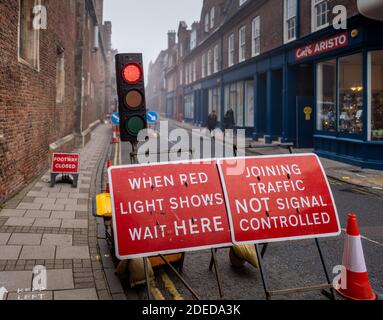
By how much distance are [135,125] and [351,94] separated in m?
10.8

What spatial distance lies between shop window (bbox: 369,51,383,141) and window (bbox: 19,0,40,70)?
983cm

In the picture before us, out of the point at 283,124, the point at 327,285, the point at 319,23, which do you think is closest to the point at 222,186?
the point at 327,285

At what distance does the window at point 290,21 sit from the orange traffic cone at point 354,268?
598 inches

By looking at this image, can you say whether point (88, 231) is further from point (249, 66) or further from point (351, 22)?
point (249, 66)

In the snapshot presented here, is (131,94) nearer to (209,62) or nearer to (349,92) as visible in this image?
(349,92)

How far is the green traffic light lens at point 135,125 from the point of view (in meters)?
5.33

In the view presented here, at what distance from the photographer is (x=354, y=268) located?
4238 mm

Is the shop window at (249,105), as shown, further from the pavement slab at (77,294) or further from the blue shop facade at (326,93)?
the pavement slab at (77,294)

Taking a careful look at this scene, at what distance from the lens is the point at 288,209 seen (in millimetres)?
4312

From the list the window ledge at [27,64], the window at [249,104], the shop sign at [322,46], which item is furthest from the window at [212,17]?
the window ledge at [27,64]

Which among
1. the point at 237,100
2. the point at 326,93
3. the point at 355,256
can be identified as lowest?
the point at 355,256

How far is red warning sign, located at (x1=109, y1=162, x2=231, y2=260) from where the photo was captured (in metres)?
3.93

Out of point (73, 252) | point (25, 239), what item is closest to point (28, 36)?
point (25, 239)
